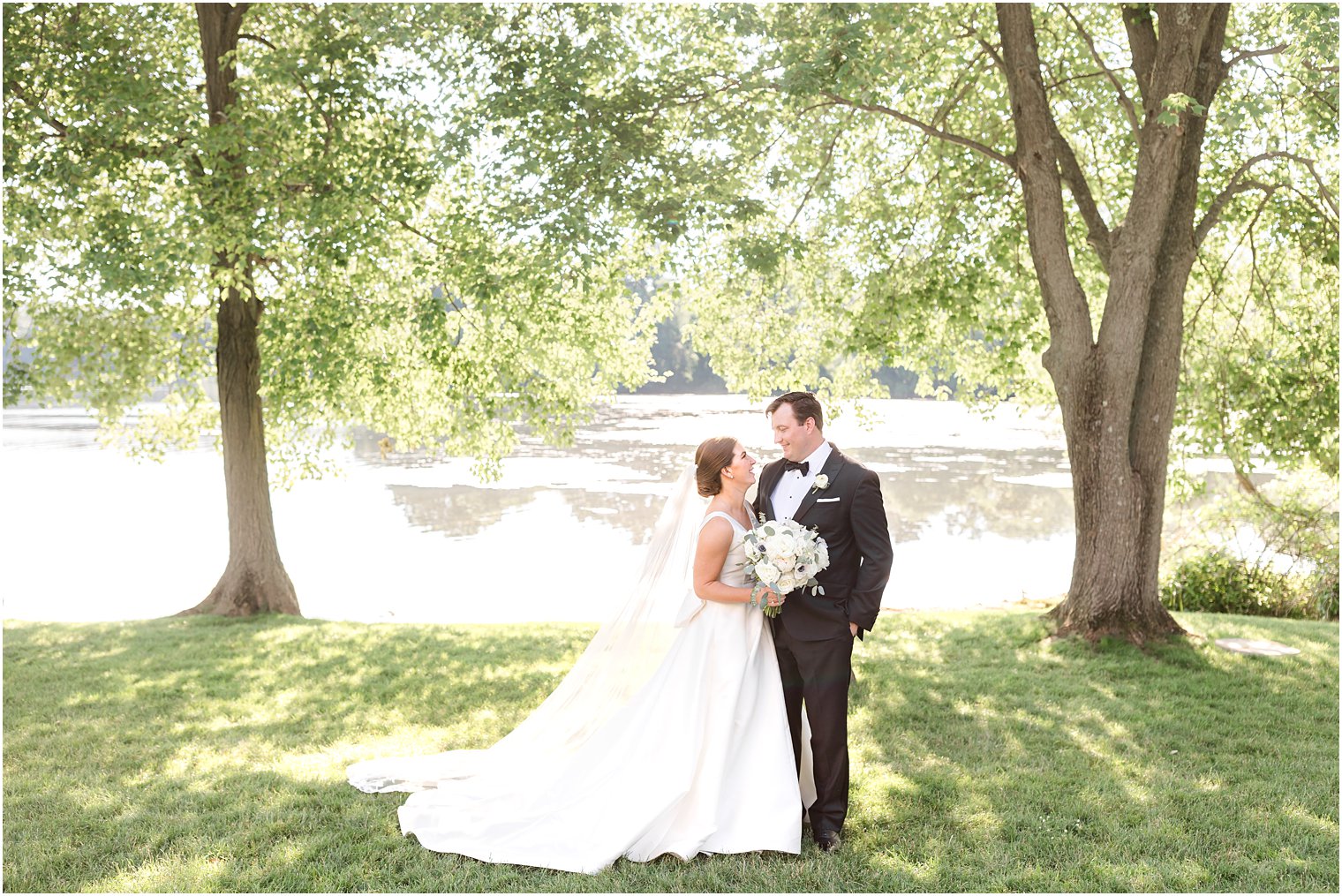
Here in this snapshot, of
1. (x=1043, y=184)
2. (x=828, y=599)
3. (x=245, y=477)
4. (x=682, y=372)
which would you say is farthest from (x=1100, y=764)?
(x=682, y=372)

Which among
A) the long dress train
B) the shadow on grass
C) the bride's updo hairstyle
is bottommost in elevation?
the shadow on grass

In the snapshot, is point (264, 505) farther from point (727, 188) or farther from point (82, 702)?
point (727, 188)

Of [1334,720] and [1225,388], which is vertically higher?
[1225,388]

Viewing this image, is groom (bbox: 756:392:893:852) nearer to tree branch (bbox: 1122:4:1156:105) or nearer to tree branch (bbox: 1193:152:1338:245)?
tree branch (bbox: 1193:152:1338:245)

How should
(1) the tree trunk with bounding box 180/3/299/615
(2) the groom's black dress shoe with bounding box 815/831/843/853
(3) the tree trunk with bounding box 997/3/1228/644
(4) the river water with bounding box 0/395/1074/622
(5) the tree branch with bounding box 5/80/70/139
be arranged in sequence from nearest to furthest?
1. (2) the groom's black dress shoe with bounding box 815/831/843/853
2. (3) the tree trunk with bounding box 997/3/1228/644
3. (5) the tree branch with bounding box 5/80/70/139
4. (1) the tree trunk with bounding box 180/3/299/615
5. (4) the river water with bounding box 0/395/1074/622

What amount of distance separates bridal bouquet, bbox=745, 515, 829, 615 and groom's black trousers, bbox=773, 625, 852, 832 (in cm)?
40

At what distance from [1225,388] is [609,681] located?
10.2 m

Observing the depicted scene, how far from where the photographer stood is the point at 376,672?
973cm

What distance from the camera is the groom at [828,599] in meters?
5.41

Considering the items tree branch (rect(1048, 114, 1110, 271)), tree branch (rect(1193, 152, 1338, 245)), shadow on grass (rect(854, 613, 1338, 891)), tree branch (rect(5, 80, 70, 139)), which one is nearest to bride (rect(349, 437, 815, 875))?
shadow on grass (rect(854, 613, 1338, 891))

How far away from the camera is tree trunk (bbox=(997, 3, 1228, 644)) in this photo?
9922mm

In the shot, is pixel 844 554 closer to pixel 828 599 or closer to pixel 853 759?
pixel 828 599

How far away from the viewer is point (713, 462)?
5617mm

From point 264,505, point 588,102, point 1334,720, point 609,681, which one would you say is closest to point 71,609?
point 264,505
